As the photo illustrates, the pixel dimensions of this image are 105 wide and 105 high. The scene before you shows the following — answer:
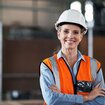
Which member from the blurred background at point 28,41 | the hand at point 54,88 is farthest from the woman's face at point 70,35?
the blurred background at point 28,41

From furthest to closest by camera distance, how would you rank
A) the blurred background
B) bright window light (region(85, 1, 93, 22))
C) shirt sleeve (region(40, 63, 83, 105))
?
bright window light (region(85, 1, 93, 22)) → the blurred background → shirt sleeve (region(40, 63, 83, 105))

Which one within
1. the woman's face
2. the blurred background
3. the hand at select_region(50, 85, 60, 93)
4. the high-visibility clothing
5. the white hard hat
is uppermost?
the white hard hat

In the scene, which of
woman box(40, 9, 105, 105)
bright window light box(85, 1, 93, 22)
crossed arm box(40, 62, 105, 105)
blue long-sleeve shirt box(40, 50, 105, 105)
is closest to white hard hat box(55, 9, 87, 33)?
woman box(40, 9, 105, 105)

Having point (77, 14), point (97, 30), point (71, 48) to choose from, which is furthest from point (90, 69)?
point (97, 30)

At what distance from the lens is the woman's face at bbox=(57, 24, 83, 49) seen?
2205 millimetres

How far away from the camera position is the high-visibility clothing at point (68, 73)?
86.4 inches

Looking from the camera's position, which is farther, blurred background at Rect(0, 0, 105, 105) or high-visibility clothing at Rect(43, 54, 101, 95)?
blurred background at Rect(0, 0, 105, 105)

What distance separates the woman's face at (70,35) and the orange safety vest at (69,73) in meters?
0.10

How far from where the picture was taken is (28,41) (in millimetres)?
11086

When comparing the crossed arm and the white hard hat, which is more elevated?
the white hard hat

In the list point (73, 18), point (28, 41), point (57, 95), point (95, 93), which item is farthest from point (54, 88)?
point (28, 41)

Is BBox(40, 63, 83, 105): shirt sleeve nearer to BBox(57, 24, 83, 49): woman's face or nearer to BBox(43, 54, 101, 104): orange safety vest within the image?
BBox(43, 54, 101, 104): orange safety vest

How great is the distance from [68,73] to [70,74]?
13mm

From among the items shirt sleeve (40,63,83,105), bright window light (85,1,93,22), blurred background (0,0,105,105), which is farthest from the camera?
bright window light (85,1,93,22)
